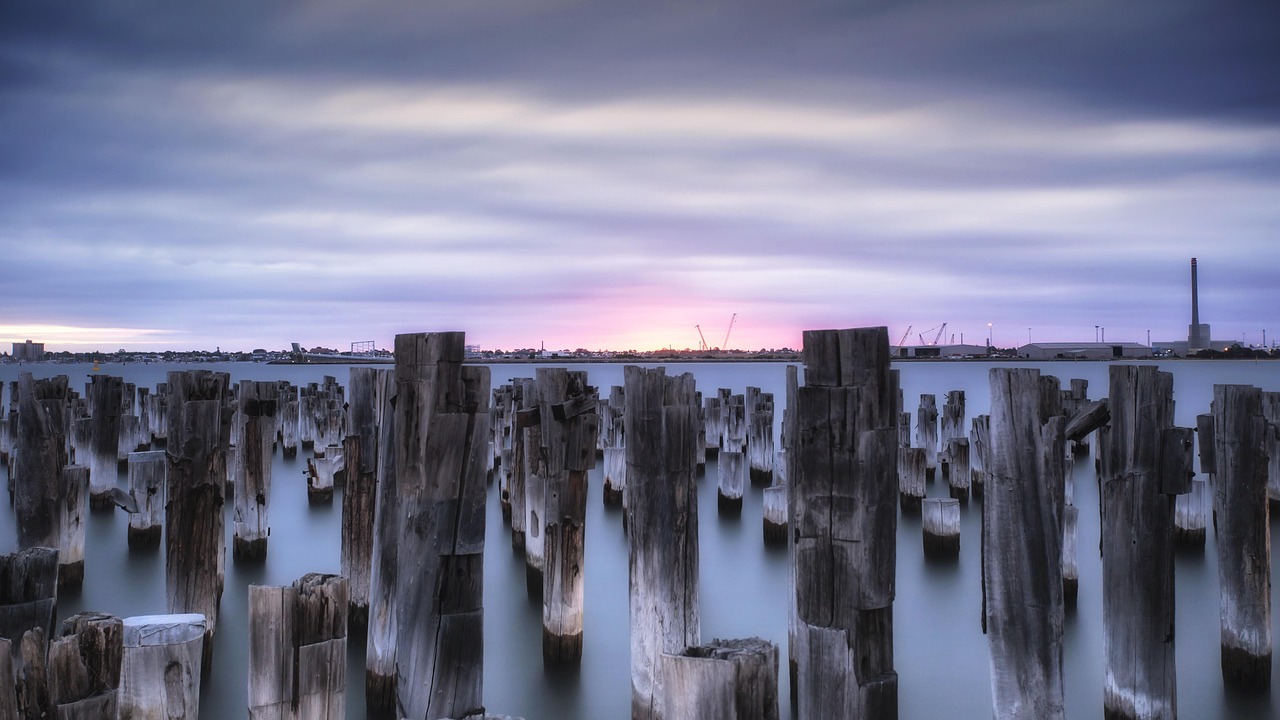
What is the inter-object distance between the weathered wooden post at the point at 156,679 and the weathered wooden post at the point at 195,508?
2.08 m

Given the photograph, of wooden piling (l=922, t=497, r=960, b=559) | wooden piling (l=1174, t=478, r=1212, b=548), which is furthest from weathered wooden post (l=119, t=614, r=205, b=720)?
wooden piling (l=1174, t=478, r=1212, b=548)

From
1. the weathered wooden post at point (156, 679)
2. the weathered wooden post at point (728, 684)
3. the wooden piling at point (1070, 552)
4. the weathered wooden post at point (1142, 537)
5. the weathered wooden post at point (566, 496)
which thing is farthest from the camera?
the wooden piling at point (1070, 552)

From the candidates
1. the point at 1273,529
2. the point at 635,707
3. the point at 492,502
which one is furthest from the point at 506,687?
the point at 1273,529

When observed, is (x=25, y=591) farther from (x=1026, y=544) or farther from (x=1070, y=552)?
(x=1070, y=552)

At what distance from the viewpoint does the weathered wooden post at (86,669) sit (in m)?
2.83

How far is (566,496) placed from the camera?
6051 millimetres

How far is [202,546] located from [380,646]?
1.49 metres

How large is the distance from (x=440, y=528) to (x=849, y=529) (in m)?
1.83

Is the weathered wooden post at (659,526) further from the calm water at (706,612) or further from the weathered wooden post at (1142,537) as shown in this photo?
the weathered wooden post at (1142,537)

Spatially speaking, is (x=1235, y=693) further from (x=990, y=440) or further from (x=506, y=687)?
(x=506, y=687)

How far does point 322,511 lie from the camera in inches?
569

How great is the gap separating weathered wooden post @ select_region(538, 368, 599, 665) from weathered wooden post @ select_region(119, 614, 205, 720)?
267cm

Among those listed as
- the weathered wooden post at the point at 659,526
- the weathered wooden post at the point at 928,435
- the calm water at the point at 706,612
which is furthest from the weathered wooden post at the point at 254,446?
the weathered wooden post at the point at 928,435

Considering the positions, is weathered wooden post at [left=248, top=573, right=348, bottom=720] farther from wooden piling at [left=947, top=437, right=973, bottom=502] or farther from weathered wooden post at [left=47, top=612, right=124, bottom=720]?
wooden piling at [left=947, top=437, right=973, bottom=502]
